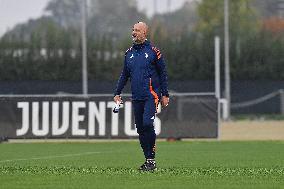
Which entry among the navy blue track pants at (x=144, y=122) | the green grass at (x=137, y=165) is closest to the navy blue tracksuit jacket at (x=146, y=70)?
the navy blue track pants at (x=144, y=122)

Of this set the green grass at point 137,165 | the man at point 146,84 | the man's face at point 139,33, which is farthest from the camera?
the man at point 146,84

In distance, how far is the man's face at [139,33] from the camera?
606 inches

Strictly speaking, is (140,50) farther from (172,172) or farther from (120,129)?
(120,129)

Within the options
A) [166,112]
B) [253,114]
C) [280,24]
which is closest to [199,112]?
[166,112]

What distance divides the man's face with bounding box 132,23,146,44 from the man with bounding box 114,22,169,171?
2cm

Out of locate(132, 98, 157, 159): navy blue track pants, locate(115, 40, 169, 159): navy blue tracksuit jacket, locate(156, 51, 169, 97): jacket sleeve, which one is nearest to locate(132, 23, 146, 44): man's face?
locate(115, 40, 169, 159): navy blue tracksuit jacket

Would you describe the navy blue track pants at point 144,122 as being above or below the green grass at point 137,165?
above

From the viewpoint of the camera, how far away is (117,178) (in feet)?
45.4

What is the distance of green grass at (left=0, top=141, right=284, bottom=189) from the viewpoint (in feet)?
43.4

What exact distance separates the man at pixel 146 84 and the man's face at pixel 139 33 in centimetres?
2

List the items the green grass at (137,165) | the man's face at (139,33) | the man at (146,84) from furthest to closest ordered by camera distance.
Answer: the man at (146,84)
the man's face at (139,33)
the green grass at (137,165)

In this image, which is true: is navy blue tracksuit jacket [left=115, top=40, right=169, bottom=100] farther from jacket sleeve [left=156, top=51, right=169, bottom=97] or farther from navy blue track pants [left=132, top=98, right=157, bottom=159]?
navy blue track pants [left=132, top=98, right=157, bottom=159]

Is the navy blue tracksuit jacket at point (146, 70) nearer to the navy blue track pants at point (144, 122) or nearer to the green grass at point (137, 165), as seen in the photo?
the navy blue track pants at point (144, 122)

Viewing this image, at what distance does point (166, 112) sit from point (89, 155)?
766cm
